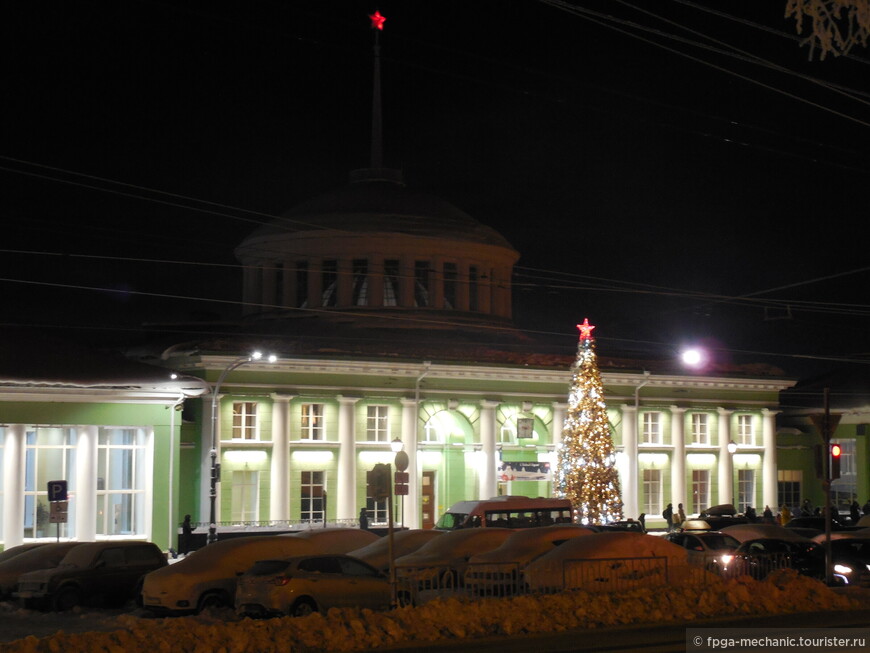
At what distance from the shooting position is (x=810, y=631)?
66.2 ft

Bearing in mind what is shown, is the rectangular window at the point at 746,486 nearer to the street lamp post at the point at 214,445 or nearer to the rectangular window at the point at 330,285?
the rectangular window at the point at 330,285

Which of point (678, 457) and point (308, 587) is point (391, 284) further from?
point (308, 587)

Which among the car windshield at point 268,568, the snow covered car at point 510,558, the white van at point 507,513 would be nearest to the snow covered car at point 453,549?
the snow covered car at point 510,558

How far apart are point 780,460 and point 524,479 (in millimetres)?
19566

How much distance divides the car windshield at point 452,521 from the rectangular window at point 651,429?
2097 centimetres

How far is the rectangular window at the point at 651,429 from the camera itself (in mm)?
65750

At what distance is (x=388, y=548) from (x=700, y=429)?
132 feet

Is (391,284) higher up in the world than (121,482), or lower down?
higher up

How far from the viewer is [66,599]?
2769cm

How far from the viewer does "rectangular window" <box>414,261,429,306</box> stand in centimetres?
6594

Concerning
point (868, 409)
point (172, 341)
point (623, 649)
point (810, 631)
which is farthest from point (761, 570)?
point (868, 409)

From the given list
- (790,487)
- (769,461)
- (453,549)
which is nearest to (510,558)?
(453,549)

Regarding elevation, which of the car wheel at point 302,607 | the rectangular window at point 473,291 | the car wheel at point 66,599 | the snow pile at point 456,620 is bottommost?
the car wheel at point 66,599

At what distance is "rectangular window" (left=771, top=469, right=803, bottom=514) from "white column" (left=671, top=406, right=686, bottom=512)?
909cm
